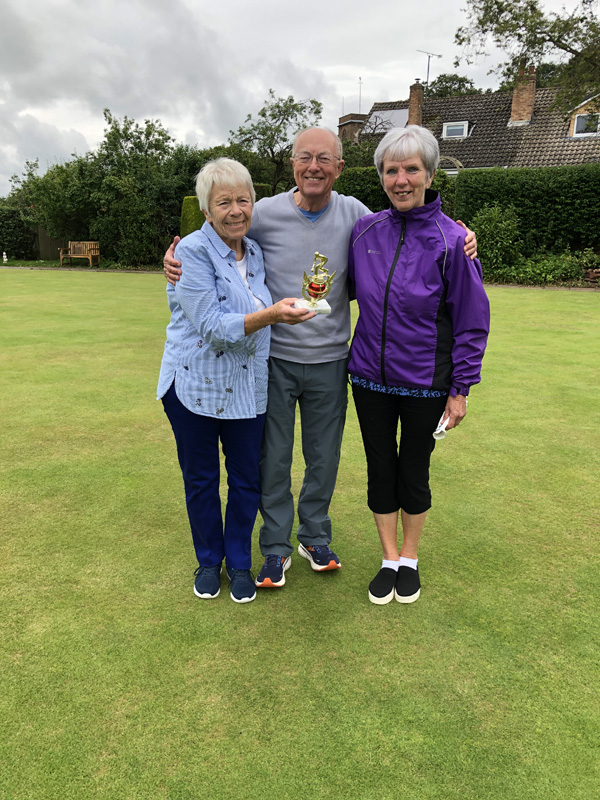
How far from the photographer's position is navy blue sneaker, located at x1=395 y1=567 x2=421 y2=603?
8.94ft

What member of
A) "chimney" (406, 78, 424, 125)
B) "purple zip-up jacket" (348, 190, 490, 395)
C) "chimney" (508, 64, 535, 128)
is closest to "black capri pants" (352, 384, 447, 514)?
"purple zip-up jacket" (348, 190, 490, 395)

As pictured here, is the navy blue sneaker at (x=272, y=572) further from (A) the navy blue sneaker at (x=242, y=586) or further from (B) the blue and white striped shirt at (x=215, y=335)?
(B) the blue and white striped shirt at (x=215, y=335)

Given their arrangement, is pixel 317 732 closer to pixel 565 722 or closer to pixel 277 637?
pixel 277 637

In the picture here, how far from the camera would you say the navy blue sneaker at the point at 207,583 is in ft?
8.93

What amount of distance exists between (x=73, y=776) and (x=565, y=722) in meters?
1.57

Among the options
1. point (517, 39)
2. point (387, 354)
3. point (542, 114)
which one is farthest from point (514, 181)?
point (387, 354)

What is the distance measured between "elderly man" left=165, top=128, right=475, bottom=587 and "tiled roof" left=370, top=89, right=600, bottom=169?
77.1ft

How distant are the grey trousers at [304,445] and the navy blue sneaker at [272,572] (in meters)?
0.04

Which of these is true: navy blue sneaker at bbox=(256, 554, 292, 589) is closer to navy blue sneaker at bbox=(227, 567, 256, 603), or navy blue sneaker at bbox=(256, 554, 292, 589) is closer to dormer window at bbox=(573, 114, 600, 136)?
navy blue sneaker at bbox=(227, 567, 256, 603)

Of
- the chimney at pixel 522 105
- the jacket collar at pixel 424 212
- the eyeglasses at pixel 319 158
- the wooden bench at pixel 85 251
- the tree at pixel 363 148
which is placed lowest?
the wooden bench at pixel 85 251

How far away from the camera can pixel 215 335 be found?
231cm

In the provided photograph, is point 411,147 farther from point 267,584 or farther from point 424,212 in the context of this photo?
point 267,584

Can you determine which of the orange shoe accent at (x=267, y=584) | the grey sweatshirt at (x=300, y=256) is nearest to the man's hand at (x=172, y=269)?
the grey sweatshirt at (x=300, y=256)

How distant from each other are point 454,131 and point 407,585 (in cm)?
2949
